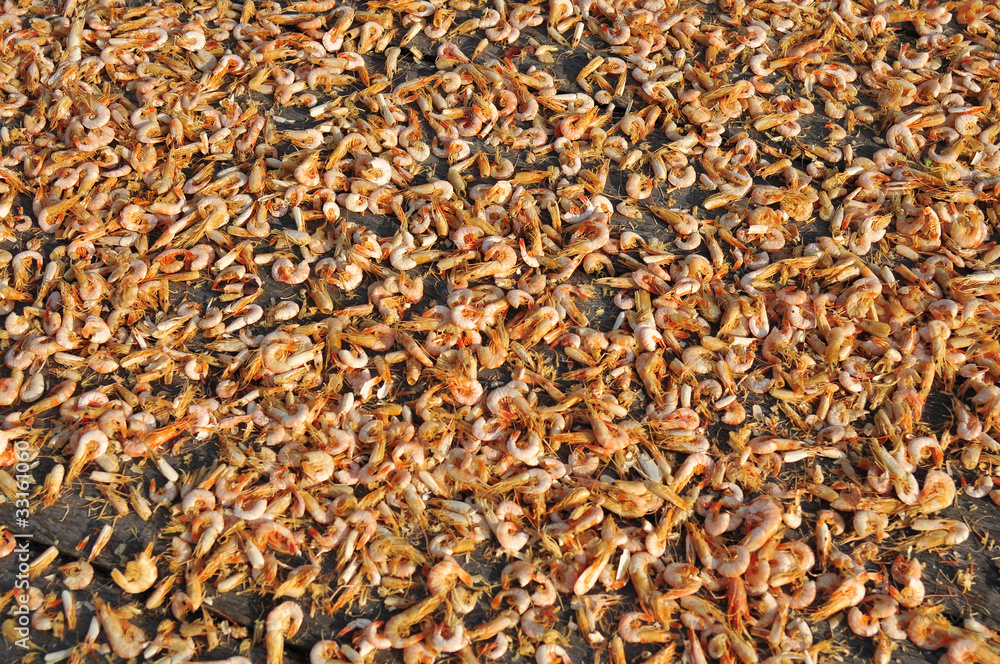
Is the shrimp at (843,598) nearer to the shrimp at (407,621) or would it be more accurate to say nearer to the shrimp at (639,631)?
the shrimp at (639,631)

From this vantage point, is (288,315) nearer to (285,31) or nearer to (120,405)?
(120,405)

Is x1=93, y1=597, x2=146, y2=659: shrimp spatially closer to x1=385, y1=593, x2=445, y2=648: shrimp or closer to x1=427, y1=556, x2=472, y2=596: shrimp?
x1=385, y1=593, x2=445, y2=648: shrimp

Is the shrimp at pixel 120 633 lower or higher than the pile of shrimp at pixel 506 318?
lower

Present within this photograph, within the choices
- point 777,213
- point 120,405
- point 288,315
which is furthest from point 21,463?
point 777,213

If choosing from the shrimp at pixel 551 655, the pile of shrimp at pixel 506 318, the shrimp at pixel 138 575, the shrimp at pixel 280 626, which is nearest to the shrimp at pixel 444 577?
the pile of shrimp at pixel 506 318

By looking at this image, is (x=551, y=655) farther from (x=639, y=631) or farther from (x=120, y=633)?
(x=120, y=633)

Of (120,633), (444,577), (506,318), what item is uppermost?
(506,318)

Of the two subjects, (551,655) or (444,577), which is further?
(444,577)

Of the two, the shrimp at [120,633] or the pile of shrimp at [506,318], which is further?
the pile of shrimp at [506,318]

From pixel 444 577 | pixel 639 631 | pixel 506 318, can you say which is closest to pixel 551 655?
pixel 639 631
